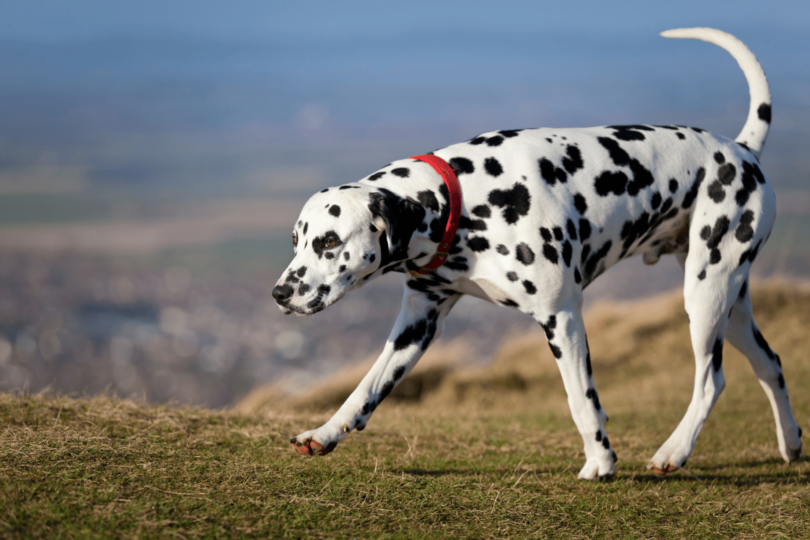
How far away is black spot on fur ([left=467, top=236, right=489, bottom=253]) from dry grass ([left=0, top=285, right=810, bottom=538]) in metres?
1.33

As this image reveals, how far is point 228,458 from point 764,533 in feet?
9.67

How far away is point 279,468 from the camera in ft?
12.6

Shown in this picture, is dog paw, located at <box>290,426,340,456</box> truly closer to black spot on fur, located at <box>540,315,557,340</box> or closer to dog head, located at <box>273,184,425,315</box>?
dog head, located at <box>273,184,425,315</box>

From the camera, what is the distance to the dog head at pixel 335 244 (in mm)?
3543

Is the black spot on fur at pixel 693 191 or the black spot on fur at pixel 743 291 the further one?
the black spot on fur at pixel 743 291

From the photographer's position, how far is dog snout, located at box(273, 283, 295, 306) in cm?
353

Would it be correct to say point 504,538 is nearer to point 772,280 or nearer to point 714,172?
point 714,172

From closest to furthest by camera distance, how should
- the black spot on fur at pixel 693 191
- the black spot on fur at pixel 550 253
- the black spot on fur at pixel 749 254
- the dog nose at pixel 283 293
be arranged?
the dog nose at pixel 283 293 < the black spot on fur at pixel 550 253 < the black spot on fur at pixel 693 191 < the black spot on fur at pixel 749 254

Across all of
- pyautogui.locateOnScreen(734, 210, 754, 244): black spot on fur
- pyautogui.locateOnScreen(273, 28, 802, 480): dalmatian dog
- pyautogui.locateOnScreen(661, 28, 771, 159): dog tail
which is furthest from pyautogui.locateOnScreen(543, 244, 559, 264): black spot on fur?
pyautogui.locateOnScreen(661, 28, 771, 159): dog tail

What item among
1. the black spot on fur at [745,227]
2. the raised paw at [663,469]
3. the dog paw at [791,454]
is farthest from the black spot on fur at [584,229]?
the dog paw at [791,454]

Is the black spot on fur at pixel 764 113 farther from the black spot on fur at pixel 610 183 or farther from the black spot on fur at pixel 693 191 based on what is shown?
the black spot on fur at pixel 610 183

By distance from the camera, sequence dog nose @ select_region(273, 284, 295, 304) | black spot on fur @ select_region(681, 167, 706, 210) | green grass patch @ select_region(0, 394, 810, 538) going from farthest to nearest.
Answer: black spot on fur @ select_region(681, 167, 706, 210) < dog nose @ select_region(273, 284, 295, 304) < green grass patch @ select_region(0, 394, 810, 538)

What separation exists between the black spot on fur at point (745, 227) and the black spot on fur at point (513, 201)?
1503 mm

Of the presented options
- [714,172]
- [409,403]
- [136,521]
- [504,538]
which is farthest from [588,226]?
[409,403]
